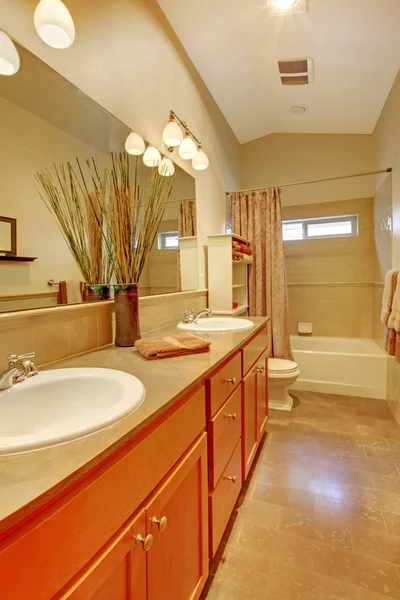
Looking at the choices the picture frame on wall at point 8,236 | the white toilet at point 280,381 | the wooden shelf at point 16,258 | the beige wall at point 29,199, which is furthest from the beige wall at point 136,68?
the white toilet at point 280,381

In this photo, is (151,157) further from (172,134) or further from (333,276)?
(333,276)

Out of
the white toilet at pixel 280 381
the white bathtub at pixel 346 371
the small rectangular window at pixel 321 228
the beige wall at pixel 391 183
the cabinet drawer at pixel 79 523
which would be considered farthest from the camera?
the small rectangular window at pixel 321 228

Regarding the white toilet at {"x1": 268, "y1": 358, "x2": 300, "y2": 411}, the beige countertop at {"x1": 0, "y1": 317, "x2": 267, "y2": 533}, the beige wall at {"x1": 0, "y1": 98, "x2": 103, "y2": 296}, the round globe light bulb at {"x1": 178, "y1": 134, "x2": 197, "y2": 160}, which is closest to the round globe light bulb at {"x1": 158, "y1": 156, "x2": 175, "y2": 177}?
the round globe light bulb at {"x1": 178, "y1": 134, "x2": 197, "y2": 160}

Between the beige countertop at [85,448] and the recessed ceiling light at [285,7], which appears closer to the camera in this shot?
the beige countertop at [85,448]

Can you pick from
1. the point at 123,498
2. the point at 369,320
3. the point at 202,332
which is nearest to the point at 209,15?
the point at 202,332

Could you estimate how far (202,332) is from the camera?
154 centimetres

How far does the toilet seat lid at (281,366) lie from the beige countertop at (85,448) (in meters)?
1.51

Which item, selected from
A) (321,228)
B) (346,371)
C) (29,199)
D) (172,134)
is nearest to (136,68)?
(172,134)

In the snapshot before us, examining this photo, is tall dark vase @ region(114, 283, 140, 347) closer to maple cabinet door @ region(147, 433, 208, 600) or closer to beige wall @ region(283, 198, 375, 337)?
maple cabinet door @ region(147, 433, 208, 600)

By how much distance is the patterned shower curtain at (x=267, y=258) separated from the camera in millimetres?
2811

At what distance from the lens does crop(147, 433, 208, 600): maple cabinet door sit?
679 millimetres

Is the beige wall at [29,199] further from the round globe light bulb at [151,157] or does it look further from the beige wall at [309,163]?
the beige wall at [309,163]

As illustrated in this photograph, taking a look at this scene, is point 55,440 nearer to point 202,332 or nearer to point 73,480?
point 73,480

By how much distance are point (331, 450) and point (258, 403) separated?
645 millimetres
